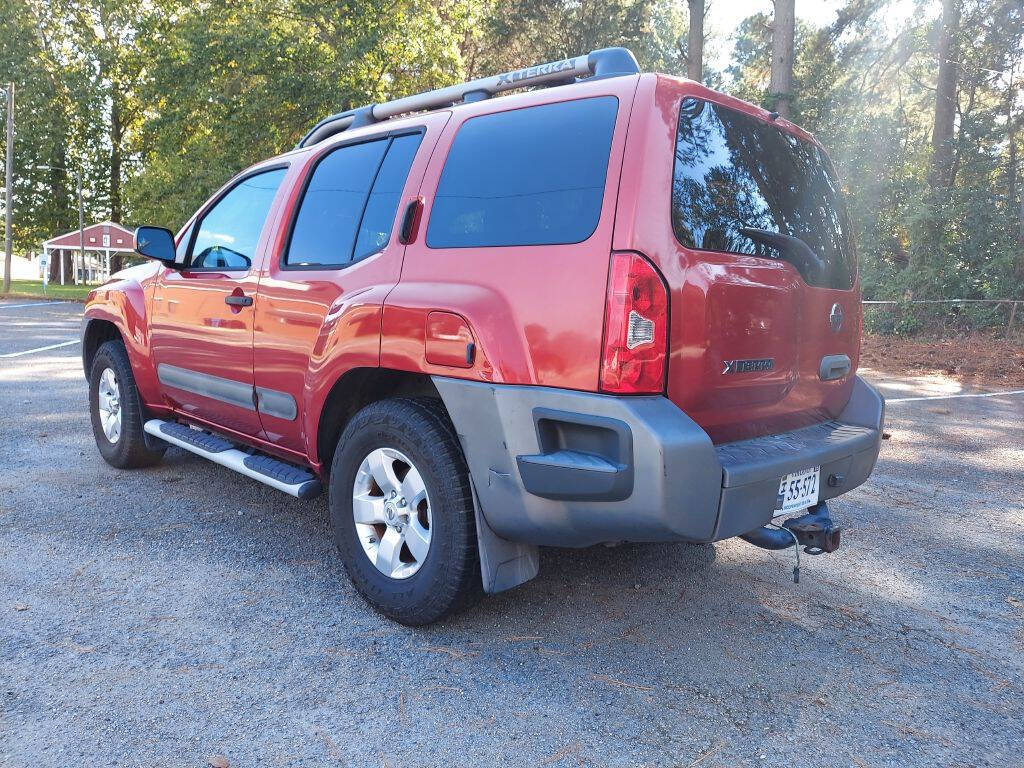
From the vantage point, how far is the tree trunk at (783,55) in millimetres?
17375

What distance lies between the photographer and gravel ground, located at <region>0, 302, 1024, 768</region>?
7.48 ft

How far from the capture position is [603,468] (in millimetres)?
2391

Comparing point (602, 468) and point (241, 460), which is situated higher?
point (602, 468)

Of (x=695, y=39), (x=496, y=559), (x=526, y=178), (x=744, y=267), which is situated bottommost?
(x=496, y=559)

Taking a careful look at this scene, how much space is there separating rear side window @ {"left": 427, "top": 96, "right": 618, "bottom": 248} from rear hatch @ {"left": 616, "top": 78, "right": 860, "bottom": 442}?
0.17 meters

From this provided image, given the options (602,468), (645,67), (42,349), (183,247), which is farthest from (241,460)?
(645,67)

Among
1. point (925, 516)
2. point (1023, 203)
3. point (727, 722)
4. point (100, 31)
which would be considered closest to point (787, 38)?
point (1023, 203)

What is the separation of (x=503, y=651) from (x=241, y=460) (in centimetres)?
170

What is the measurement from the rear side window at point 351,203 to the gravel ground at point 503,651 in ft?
4.61

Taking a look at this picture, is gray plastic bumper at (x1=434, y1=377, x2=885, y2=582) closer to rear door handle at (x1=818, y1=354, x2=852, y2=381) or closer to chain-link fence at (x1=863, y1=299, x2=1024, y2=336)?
rear door handle at (x1=818, y1=354, x2=852, y2=381)

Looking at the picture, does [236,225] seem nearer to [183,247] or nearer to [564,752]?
[183,247]

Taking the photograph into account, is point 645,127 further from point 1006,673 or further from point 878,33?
point 878,33

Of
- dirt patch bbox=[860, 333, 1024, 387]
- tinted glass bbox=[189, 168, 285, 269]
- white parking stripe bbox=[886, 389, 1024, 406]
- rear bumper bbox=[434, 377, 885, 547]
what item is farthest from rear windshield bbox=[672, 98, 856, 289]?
dirt patch bbox=[860, 333, 1024, 387]

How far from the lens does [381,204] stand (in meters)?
3.28
